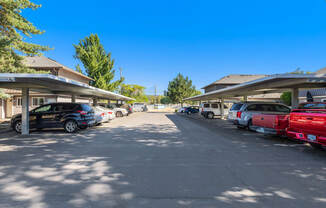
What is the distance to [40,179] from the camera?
4.03 meters

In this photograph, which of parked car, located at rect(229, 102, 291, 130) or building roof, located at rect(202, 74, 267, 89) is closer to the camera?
parked car, located at rect(229, 102, 291, 130)

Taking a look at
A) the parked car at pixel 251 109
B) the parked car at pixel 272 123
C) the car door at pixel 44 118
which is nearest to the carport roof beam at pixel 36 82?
the car door at pixel 44 118

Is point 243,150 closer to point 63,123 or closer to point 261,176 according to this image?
point 261,176

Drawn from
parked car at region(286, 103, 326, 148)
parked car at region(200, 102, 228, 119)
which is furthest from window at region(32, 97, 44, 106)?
parked car at region(286, 103, 326, 148)

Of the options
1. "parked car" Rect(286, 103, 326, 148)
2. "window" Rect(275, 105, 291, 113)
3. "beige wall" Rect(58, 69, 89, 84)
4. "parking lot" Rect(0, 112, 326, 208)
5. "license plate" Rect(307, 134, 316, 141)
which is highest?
"beige wall" Rect(58, 69, 89, 84)

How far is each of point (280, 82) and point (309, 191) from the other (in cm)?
914

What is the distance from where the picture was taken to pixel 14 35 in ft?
48.2

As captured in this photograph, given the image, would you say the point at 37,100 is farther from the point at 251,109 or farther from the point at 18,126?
the point at 251,109

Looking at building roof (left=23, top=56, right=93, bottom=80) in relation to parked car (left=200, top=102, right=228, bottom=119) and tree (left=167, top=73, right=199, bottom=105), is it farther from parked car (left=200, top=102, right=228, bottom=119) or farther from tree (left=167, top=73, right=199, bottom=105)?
tree (left=167, top=73, right=199, bottom=105)

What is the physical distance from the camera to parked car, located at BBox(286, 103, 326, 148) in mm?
5641

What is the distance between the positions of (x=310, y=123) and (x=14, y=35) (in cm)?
1974

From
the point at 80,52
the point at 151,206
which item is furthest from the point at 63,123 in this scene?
the point at 80,52

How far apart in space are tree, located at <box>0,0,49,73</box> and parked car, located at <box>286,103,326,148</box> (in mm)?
17315

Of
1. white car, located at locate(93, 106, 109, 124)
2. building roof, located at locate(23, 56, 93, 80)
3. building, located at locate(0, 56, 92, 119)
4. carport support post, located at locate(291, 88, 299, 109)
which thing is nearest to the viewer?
carport support post, located at locate(291, 88, 299, 109)
